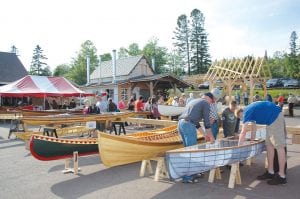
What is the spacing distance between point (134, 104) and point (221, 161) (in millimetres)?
12067

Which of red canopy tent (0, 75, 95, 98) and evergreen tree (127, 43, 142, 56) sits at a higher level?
evergreen tree (127, 43, 142, 56)

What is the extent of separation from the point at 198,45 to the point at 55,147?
59.3 m

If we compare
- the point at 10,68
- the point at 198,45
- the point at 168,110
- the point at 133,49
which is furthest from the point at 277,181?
the point at 133,49

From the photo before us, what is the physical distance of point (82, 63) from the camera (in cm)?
7419

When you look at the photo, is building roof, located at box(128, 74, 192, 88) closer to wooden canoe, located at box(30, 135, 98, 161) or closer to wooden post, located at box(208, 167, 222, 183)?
wooden canoe, located at box(30, 135, 98, 161)

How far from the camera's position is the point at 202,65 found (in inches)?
2494

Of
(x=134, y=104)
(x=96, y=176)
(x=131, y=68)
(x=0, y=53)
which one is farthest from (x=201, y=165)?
(x=0, y=53)

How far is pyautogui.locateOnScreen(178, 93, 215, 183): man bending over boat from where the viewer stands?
605cm

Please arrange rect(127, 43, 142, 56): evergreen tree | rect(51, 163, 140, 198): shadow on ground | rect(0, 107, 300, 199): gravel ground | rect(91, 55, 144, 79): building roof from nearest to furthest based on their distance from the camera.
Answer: rect(0, 107, 300, 199): gravel ground, rect(51, 163, 140, 198): shadow on ground, rect(91, 55, 144, 79): building roof, rect(127, 43, 142, 56): evergreen tree

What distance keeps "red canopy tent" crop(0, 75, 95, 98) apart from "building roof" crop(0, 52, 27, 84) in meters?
15.7

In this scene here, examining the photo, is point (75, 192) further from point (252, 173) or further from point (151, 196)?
point (252, 173)

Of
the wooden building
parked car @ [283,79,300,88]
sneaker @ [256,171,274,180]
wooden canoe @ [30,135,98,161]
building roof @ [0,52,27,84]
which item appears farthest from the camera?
parked car @ [283,79,300,88]

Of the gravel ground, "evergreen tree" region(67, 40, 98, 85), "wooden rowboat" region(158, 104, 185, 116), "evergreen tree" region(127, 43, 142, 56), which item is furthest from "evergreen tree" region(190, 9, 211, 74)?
the gravel ground

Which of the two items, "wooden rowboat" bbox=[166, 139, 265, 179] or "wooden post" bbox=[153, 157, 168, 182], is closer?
"wooden rowboat" bbox=[166, 139, 265, 179]
